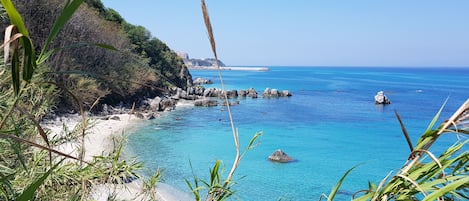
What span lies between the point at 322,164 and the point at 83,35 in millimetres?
11956

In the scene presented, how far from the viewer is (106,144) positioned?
16.1 meters

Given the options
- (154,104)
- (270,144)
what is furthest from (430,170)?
(154,104)

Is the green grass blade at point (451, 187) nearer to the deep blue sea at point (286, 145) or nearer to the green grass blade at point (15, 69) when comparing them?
the green grass blade at point (15, 69)

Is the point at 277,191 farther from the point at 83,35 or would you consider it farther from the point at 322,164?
the point at 83,35

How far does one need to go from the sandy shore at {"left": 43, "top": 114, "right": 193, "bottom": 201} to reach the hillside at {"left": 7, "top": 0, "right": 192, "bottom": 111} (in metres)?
0.69

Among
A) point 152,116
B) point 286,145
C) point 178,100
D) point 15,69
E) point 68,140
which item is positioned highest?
point 15,69

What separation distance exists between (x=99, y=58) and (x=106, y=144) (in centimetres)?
611

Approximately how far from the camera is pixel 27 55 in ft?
1.54

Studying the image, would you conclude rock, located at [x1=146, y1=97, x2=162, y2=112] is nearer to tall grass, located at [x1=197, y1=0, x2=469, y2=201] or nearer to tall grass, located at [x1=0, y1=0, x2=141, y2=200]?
tall grass, located at [x1=0, y1=0, x2=141, y2=200]

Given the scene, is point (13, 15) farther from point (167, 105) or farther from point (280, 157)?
point (167, 105)

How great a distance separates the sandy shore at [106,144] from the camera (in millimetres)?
5198

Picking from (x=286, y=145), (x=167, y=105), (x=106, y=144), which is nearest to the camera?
(x=106, y=144)

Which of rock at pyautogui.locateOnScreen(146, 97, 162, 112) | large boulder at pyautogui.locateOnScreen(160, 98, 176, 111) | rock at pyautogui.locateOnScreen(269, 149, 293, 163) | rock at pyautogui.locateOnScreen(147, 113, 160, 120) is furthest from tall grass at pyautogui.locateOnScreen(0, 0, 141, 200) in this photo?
large boulder at pyautogui.locateOnScreen(160, 98, 176, 111)

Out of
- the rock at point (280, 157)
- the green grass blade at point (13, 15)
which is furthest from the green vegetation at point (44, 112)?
the rock at point (280, 157)
